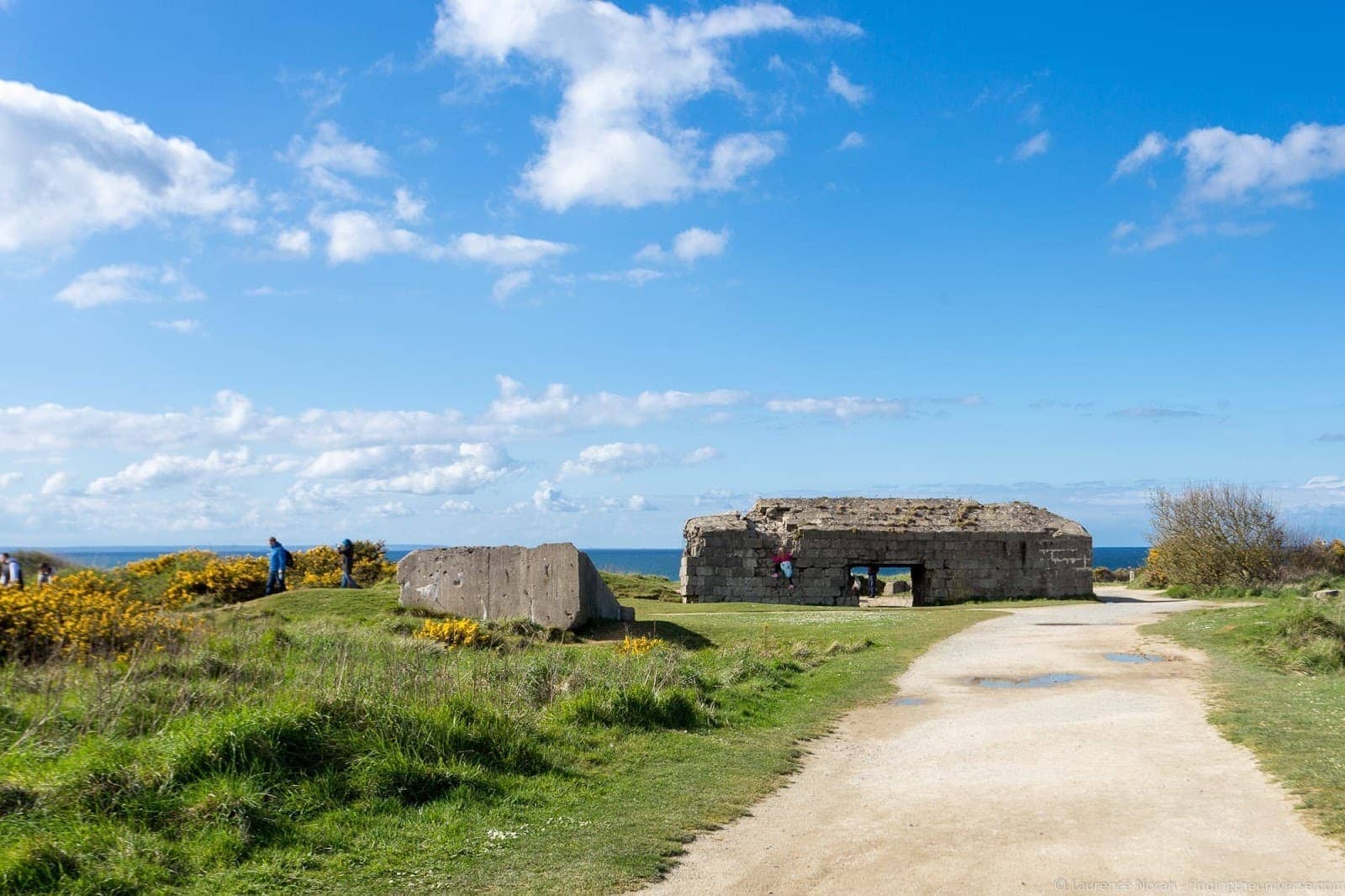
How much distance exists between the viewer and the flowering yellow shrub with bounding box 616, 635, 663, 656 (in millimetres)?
14916

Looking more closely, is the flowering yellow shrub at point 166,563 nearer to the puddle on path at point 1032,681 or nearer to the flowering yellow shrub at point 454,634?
the flowering yellow shrub at point 454,634

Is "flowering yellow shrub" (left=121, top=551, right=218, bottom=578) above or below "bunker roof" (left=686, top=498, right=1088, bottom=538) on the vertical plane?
below

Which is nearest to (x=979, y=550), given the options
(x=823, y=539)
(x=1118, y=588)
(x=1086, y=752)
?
(x=823, y=539)

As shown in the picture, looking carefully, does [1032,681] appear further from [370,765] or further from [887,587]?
[887,587]

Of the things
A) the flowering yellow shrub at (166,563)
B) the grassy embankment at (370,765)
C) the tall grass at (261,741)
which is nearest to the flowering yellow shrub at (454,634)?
the grassy embankment at (370,765)

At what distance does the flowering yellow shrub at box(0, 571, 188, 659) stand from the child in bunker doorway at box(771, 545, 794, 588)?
2159 centimetres

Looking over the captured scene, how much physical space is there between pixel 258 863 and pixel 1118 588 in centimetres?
4058

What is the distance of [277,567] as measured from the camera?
24938 mm

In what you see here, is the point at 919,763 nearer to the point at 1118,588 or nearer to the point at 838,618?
the point at 838,618

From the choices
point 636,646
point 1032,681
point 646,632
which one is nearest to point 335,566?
point 646,632

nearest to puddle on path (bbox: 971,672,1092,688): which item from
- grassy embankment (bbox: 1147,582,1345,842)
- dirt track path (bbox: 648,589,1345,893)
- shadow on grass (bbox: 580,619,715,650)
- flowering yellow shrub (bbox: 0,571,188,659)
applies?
dirt track path (bbox: 648,589,1345,893)

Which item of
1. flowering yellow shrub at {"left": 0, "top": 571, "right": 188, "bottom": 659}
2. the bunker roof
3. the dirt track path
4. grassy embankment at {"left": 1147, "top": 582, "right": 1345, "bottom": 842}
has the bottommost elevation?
the dirt track path

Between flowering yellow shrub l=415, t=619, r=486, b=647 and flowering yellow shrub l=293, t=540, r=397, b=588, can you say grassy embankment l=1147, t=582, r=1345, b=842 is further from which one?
flowering yellow shrub l=293, t=540, r=397, b=588

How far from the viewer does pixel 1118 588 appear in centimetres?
4100
